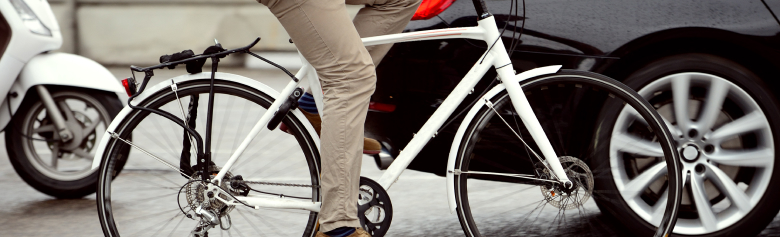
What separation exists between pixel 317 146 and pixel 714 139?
147cm

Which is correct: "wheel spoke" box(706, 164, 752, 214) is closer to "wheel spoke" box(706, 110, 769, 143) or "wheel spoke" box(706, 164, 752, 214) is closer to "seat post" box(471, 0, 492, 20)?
"wheel spoke" box(706, 110, 769, 143)

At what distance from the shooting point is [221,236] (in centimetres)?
334

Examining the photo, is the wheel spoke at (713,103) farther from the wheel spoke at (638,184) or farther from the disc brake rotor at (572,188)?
the disc brake rotor at (572,188)

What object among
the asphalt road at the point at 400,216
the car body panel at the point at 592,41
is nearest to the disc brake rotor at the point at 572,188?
the asphalt road at the point at 400,216

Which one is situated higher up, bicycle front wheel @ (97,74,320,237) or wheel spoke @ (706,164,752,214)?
wheel spoke @ (706,164,752,214)

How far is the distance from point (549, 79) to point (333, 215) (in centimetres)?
85

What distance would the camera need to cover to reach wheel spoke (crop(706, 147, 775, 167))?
3.43m

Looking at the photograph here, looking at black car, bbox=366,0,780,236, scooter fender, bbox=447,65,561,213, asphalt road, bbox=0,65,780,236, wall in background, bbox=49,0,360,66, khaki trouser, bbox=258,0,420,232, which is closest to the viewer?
khaki trouser, bbox=258,0,420,232

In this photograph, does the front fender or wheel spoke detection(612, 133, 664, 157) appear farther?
the front fender

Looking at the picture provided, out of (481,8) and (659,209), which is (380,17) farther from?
(659,209)

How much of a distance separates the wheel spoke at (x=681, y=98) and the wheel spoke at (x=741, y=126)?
0.11m

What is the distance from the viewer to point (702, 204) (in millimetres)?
3479

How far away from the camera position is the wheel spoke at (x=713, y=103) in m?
3.41

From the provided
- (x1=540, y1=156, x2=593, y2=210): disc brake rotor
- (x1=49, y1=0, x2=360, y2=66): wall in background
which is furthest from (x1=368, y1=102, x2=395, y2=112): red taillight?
(x1=49, y1=0, x2=360, y2=66): wall in background
